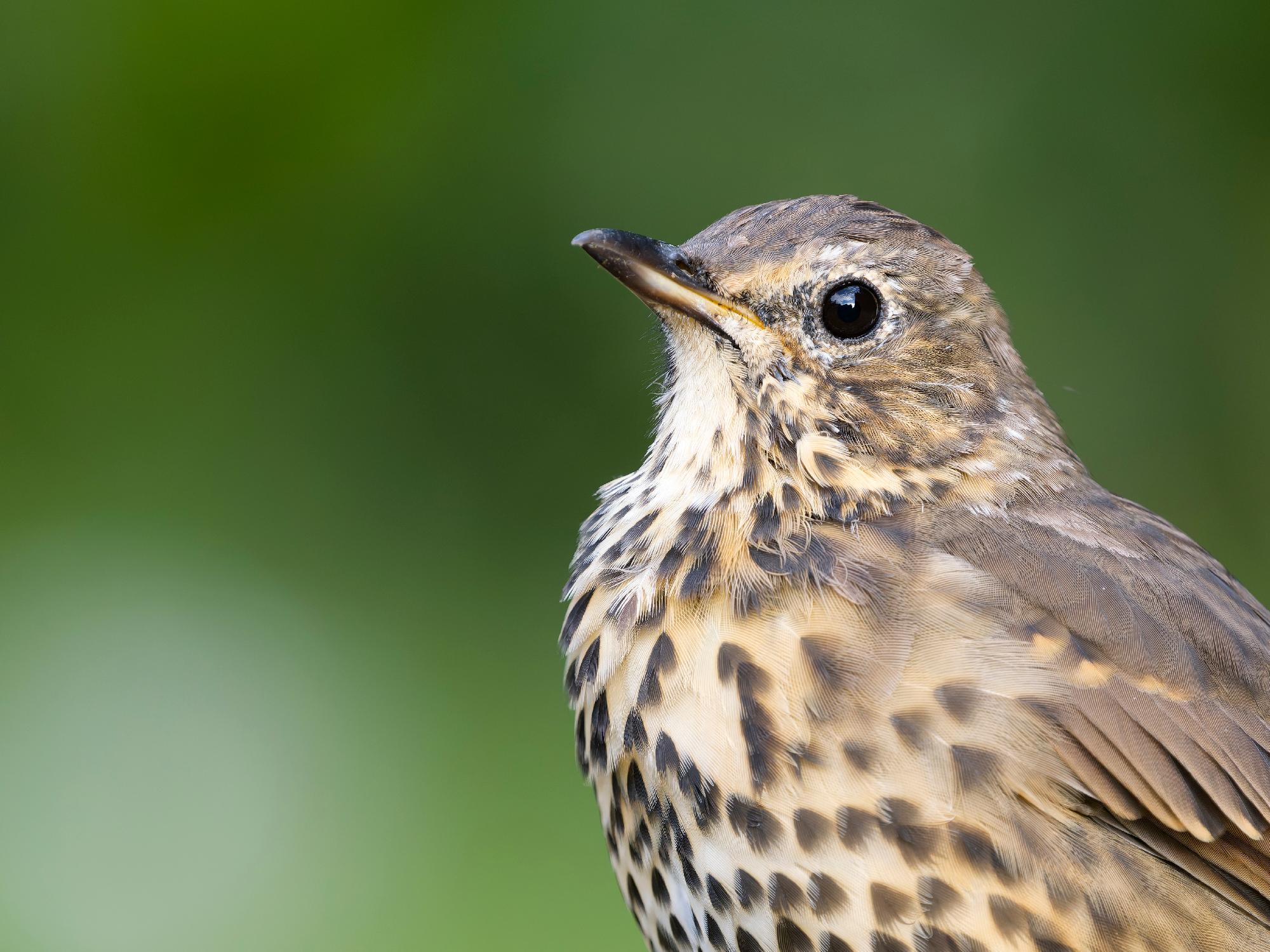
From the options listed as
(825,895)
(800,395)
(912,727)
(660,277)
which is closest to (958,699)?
(912,727)

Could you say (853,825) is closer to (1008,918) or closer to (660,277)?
(1008,918)

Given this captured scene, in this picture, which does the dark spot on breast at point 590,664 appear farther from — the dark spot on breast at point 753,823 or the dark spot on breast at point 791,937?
the dark spot on breast at point 791,937

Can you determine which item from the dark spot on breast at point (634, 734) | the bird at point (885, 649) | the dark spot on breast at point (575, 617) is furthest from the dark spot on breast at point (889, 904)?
the dark spot on breast at point (575, 617)

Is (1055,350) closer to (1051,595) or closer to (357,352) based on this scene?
(357,352)

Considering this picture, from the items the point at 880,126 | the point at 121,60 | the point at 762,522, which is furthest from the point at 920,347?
the point at 121,60

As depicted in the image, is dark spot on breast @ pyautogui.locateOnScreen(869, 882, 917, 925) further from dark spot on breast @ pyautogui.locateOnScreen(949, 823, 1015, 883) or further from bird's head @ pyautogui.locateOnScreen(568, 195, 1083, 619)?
bird's head @ pyautogui.locateOnScreen(568, 195, 1083, 619)

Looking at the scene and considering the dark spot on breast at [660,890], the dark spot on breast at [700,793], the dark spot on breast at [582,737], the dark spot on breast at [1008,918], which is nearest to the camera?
the dark spot on breast at [1008,918]
